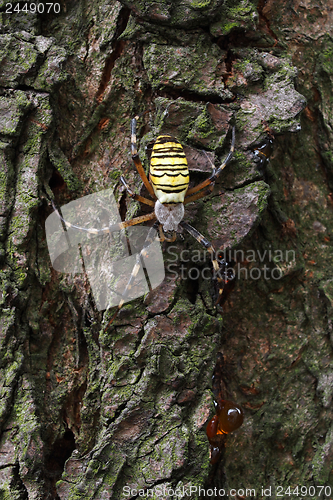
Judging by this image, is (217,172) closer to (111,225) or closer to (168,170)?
(168,170)

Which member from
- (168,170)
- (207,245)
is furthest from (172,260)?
(168,170)

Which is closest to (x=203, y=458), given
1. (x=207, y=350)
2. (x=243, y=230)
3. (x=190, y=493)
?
(x=190, y=493)

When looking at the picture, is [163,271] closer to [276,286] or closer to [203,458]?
[276,286]

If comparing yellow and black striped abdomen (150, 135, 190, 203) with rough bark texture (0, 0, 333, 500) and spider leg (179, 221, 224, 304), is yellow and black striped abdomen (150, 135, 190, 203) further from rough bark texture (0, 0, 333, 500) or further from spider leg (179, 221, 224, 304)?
spider leg (179, 221, 224, 304)

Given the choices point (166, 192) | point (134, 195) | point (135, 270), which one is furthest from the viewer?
point (166, 192)

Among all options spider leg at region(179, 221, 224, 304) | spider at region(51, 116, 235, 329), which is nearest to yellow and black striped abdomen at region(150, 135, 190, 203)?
spider at region(51, 116, 235, 329)

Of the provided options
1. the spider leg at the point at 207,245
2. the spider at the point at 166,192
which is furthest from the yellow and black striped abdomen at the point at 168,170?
the spider leg at the point at 207,245
